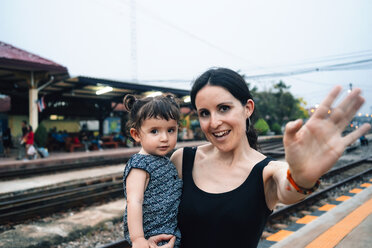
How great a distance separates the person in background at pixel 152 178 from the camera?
1527 millimetres

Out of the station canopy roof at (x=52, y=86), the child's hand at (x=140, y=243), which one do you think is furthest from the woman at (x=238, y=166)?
the station canopy roof at (x=52, y=86)

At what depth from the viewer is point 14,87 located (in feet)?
52.6

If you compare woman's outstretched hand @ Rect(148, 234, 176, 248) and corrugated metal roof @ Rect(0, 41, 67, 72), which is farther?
corrugated metal roof @ Rect(0, 41, 67, 72)

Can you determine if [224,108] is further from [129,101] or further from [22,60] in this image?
[22,60]

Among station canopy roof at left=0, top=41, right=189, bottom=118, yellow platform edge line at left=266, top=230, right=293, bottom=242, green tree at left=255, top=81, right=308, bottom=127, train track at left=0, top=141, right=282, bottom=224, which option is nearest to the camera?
yellow platform edge line at left=266, top=230, right=293, bottom=242

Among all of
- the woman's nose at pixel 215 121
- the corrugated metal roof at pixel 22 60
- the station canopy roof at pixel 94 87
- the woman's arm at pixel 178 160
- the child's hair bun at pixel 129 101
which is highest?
the corrugated metal roof at pixel 22 60

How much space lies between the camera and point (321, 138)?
109 centimetres

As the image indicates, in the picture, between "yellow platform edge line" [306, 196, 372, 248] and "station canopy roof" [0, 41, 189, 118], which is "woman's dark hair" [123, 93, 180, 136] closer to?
"yellow platform edge line" [306, 196, 372, 248]

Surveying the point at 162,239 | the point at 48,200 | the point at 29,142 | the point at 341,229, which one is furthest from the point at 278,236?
the point at 29,142

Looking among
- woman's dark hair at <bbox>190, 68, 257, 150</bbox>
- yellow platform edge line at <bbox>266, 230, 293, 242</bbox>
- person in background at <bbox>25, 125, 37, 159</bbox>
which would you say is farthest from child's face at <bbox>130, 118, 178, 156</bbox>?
person in background at <bbox>25, 125, 37, 159</bbox>

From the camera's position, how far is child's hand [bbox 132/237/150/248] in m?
1.47

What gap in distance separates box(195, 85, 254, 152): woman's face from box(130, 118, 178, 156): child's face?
0.22m

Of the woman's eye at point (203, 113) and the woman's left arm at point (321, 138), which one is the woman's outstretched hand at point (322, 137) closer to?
the woman's left arm at point (321, 138)

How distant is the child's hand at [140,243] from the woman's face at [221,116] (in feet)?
2.14
